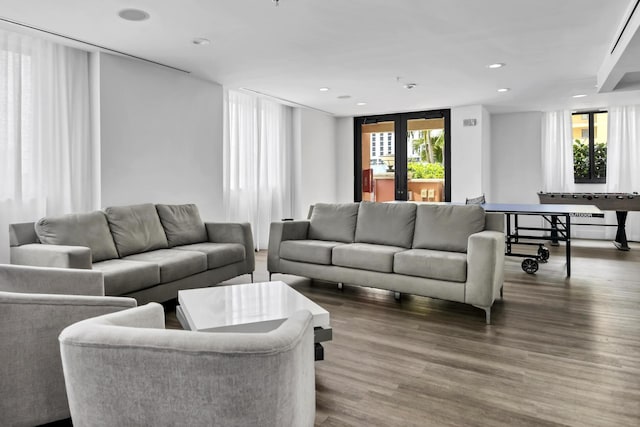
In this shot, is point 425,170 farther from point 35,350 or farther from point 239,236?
point 35,350

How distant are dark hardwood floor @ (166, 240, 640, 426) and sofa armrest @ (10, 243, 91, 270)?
0.81m

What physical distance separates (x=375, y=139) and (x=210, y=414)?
8.00m

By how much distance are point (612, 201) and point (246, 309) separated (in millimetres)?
6248

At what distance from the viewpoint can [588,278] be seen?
4.80 m

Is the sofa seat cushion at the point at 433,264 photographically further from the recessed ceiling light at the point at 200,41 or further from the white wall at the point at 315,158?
the white wall at the point at 315,158

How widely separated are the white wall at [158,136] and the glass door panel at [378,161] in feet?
12.1

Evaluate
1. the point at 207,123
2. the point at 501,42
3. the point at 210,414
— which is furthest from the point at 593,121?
the point at 210,414

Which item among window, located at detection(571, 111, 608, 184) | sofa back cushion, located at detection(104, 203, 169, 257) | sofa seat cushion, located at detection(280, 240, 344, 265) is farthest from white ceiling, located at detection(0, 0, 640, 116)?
window, located at detection(571, 111, 608, 184)

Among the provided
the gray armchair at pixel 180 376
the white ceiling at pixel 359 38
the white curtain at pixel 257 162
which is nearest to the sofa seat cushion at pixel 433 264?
the white ceiling at pixel 359 38

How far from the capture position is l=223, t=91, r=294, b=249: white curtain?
253 inches

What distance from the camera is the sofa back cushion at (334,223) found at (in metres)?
4.62

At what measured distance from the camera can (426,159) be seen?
816 centimetres

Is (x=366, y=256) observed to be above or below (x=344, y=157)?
below

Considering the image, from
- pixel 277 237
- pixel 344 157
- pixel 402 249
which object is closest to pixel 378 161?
pixel 344 157
